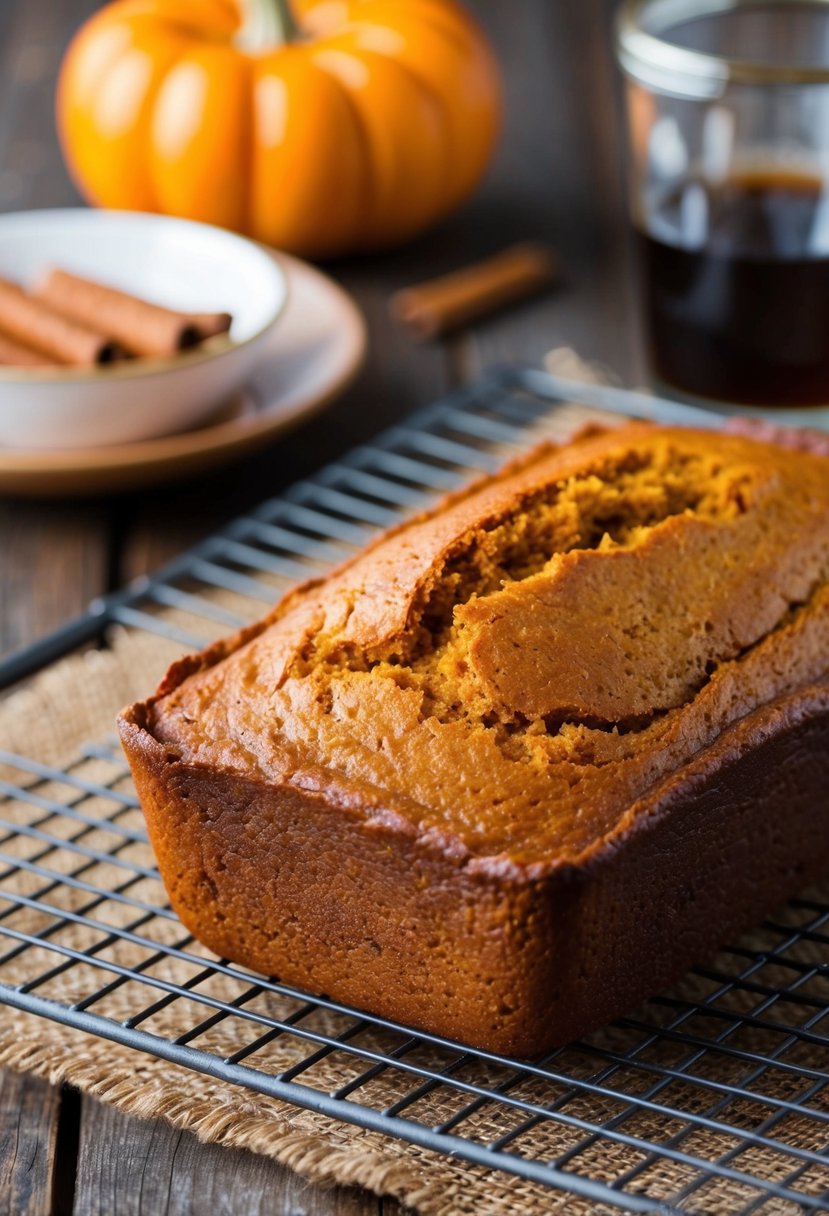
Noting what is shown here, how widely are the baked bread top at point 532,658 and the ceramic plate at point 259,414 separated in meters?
0.75

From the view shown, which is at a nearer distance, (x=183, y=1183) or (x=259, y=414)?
(x=183, y=1183)

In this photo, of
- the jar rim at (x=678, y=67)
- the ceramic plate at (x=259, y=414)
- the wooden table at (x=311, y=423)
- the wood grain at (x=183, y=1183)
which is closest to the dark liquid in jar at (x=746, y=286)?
the jar rim at (x=678, y=67)

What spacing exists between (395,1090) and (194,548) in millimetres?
1273

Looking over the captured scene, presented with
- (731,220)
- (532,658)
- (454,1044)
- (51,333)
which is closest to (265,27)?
(51,333)

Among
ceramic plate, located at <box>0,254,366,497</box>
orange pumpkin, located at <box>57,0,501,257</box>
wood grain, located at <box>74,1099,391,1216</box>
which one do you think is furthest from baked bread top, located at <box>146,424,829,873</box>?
orange pumpkin, located at <box>57,0,501,257</box>

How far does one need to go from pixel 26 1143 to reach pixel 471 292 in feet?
7.26

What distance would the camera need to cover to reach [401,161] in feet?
11.6

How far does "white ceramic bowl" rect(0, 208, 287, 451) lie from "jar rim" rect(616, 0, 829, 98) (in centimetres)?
69

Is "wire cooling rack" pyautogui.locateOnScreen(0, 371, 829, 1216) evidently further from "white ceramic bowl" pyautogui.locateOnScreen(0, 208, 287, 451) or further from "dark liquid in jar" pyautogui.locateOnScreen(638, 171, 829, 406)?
"dark liquid in jar" pyautogui.locateOnScreen(638, 171, 829, 406)

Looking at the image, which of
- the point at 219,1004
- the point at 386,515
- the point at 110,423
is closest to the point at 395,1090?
the point at 219,1004

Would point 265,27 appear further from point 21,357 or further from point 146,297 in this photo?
point 21,357

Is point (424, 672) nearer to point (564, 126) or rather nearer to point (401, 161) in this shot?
point (401, 161)

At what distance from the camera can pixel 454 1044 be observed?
64.1 inches

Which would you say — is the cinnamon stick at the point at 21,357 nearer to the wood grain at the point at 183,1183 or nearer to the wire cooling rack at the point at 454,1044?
the wire cooling rack at the point at 454,1044
